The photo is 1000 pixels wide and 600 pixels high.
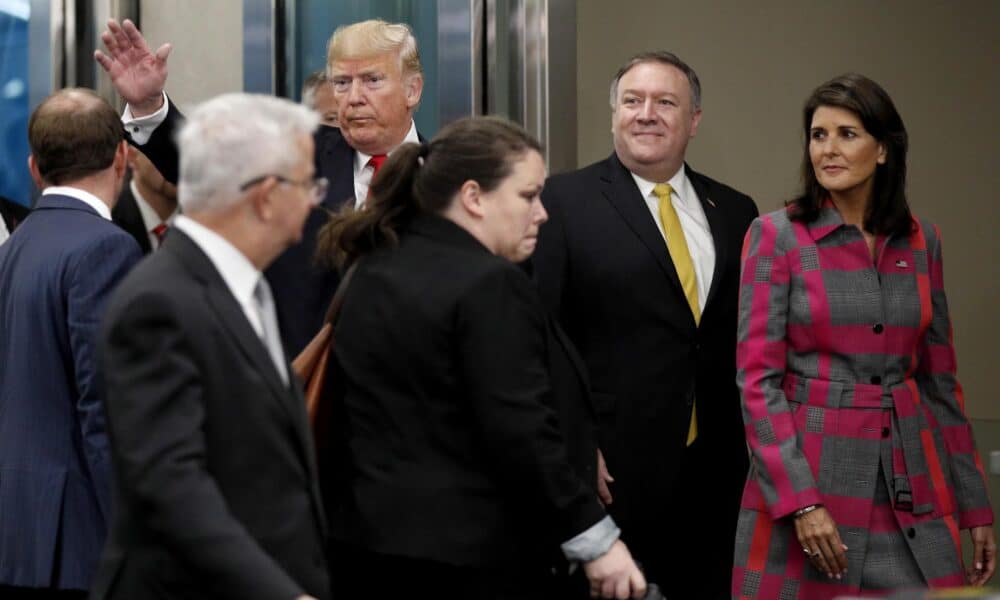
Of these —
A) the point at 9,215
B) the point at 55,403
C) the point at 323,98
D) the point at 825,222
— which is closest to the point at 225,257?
the point at 55,403

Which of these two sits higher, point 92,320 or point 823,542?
point 92,320

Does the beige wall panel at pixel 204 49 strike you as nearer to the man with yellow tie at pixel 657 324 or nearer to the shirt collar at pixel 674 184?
the man with yellow tie at pixel 657 324

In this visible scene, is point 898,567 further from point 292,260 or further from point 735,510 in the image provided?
point 292,260

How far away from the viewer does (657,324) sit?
403 cm

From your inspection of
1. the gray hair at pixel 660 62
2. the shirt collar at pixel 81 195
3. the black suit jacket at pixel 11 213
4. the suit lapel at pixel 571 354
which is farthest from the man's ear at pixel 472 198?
the black suit jacket at pixel 11 213

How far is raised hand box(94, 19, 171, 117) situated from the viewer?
12.4ft

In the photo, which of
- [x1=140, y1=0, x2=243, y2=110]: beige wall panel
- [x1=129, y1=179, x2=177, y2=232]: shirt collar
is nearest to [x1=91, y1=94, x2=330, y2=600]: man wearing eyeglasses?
[x1=129, y1=179, x2=177, y2=232]: shirt collar

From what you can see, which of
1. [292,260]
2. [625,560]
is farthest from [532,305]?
[292,260]

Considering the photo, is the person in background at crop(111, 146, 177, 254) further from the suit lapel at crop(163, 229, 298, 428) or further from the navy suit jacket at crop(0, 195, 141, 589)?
the suit lapel at crop(163, 229, 298, 428)

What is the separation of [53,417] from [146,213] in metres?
1.11

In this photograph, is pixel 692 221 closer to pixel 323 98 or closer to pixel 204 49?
pixel 323 98

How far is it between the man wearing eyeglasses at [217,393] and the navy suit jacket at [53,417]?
1.10 m

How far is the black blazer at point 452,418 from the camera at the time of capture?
108 inches

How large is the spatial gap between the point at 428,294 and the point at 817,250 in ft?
4.10
